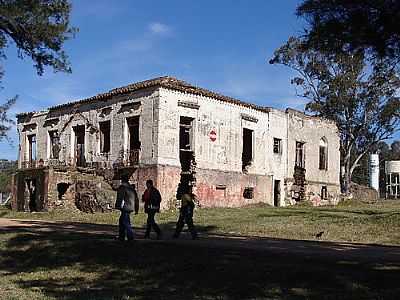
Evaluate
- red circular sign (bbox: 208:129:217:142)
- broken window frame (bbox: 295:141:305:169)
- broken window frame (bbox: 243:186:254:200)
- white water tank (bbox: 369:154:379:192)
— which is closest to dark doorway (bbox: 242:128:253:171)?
broken window frame (bbox: 243:186:254:200)

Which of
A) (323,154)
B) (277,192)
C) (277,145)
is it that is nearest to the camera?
(277,145)

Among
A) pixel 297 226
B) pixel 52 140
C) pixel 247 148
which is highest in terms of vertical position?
pixel 52 140

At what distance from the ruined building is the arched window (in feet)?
6.46

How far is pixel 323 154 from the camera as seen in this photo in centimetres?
4284

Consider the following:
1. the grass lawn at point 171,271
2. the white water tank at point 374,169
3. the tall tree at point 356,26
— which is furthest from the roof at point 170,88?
the white water tank at point 374,169

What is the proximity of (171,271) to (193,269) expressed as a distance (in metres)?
0.50

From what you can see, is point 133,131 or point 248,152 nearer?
point 133,131

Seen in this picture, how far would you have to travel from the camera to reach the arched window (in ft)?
139

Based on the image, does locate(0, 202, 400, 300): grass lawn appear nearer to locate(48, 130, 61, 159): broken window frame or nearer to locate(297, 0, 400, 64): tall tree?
locate(297, 0, 400, 64): tall tree

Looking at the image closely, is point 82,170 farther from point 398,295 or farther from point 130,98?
point 398,295

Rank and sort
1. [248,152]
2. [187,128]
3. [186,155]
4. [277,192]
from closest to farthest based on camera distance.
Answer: [187,128] < [186,155] < [248,152] < [277,192]

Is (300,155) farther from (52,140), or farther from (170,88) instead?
(52,140)

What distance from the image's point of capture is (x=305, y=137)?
4053cm

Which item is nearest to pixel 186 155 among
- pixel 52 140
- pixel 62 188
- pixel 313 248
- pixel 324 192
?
pixel 62 188
